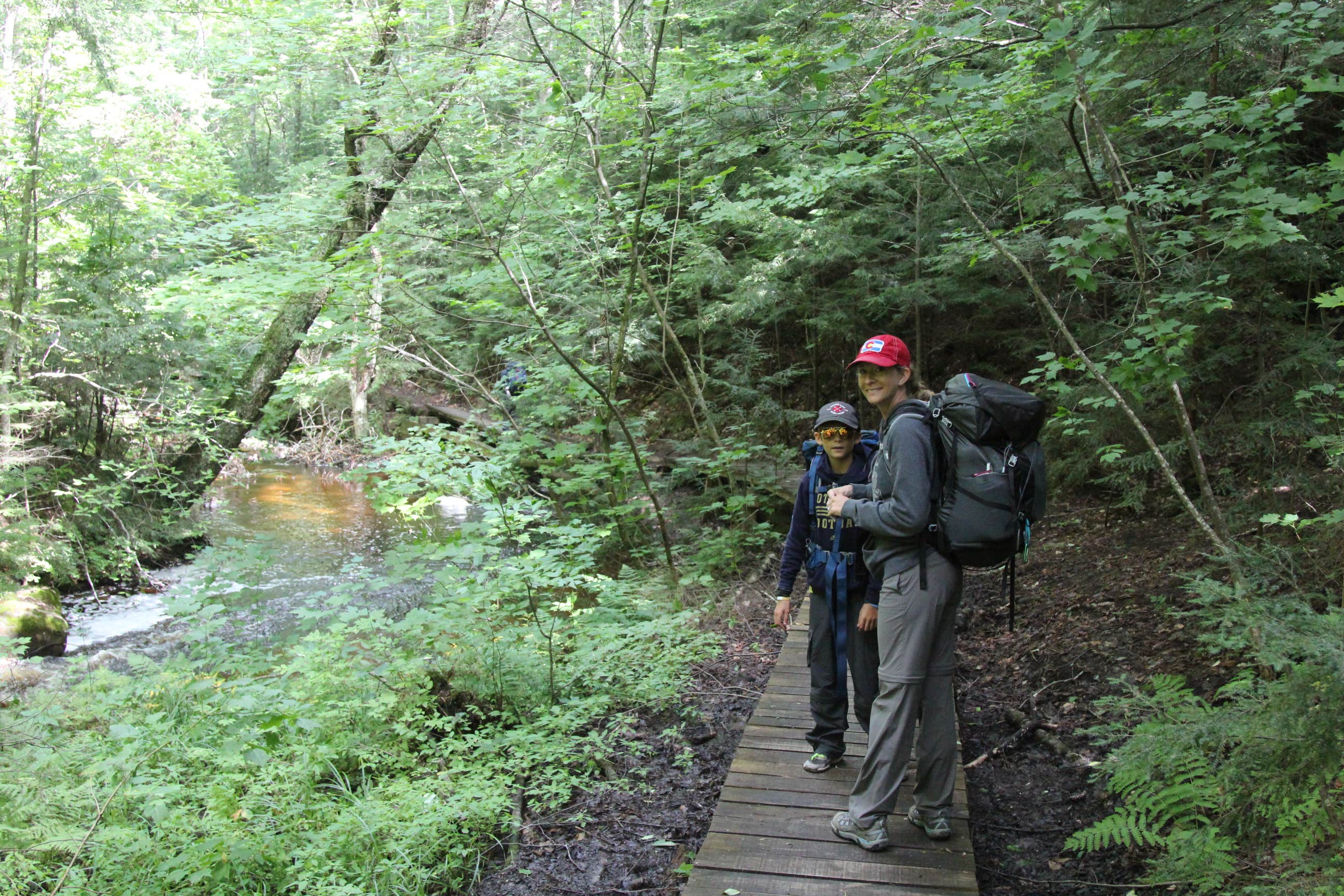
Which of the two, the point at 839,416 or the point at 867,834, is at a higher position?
the point at 839,416

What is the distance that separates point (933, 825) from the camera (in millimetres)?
3299

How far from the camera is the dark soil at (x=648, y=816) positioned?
3684 mm

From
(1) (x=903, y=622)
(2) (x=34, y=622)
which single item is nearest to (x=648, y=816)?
(1) (x=903, y=622)

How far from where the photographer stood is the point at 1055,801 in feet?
13.1

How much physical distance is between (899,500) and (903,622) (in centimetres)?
51

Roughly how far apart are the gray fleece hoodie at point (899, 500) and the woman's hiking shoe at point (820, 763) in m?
1.19

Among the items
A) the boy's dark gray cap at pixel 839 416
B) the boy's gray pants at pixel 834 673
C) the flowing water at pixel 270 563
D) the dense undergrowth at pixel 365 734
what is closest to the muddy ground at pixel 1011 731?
the dense undergrowth at pixel 365 734

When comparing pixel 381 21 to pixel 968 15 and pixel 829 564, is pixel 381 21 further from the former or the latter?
pixel 829 564

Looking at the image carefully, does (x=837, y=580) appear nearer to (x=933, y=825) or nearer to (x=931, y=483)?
(x=931, y=483)

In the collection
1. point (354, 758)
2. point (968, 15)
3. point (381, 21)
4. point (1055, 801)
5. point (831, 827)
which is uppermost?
point (381, 21)

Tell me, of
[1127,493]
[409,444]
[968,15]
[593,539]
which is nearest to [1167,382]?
[968,15]

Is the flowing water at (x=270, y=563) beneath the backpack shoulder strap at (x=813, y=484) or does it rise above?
beneath

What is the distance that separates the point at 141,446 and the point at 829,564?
11842mm

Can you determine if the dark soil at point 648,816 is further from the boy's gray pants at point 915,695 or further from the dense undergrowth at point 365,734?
the boy's gray pants at point 915,695
